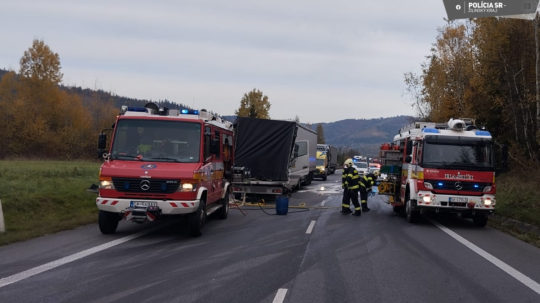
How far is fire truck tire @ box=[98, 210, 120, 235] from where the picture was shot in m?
11.3

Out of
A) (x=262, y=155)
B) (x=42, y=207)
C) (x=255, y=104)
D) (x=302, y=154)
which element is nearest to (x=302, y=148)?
(x=302, y=154)

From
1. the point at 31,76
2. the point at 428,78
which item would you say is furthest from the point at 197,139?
Answer: the point at 31,76

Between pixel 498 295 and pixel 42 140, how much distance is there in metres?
54.0

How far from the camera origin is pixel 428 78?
44.4 metres

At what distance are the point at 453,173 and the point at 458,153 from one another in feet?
2.12

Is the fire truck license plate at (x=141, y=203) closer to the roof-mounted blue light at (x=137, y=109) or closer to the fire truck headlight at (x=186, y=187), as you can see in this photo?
the fire truck headlight at (x=186, y=187)

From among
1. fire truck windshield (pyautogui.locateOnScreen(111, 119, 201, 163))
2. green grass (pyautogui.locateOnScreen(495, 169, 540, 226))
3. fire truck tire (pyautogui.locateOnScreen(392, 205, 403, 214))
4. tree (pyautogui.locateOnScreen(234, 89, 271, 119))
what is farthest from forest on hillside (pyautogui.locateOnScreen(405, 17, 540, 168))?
tree (pyautogui.locateOnScreen(234, 89, 271, 119))

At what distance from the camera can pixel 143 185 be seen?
35.4 ft

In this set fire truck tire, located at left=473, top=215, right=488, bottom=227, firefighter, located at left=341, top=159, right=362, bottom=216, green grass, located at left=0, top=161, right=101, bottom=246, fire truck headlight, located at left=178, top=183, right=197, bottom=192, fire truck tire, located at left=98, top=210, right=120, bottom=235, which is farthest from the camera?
firefighter, located at left=341, top=159, right=362, bottom=216

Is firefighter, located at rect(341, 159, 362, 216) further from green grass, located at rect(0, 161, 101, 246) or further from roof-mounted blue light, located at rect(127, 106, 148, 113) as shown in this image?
green grass, located at rect(0, 161, 101, 246)

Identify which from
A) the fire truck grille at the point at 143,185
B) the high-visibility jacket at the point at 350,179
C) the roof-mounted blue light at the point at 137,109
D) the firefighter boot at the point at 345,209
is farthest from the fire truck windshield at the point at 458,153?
the roof-mounted blue light at the point at 137,109

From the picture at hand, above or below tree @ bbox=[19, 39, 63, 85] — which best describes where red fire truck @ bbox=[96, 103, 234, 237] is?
below

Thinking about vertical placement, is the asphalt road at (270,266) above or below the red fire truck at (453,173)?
below

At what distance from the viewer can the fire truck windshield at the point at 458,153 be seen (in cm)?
1416
